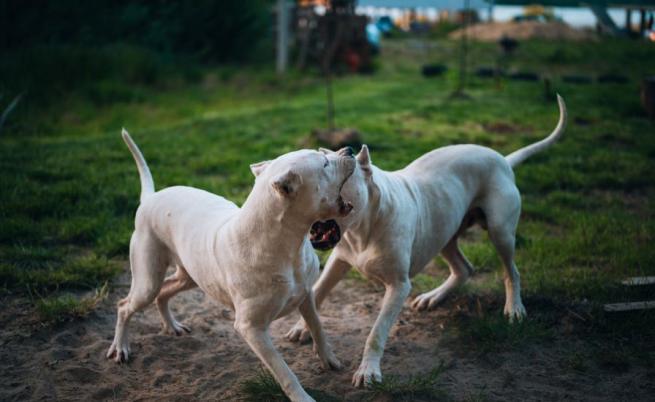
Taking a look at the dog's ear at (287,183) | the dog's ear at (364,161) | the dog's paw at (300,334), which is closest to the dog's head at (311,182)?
the dog's ear at (287,183)

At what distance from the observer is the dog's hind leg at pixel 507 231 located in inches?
163

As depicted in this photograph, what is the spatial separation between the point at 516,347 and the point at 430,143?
525 cm

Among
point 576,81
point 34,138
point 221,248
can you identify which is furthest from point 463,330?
point 576,81

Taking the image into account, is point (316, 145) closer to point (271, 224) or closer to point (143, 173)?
point (143, 173)

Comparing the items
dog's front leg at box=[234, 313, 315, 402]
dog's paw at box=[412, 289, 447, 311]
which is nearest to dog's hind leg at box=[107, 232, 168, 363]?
dog's front leg at box=[234, 313, 315, 402]

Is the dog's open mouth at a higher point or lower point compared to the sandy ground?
higher

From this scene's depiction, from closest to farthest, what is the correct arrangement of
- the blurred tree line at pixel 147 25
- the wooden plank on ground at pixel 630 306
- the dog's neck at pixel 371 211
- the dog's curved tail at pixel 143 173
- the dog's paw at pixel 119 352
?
the dog's neck at pixel 371 211, the dog's paw at pixel 119 352, the dog's curved tail at pixel 143 173, the wooden plank on ground at pixel 630 306, the blurred tree line at pixel 147 25

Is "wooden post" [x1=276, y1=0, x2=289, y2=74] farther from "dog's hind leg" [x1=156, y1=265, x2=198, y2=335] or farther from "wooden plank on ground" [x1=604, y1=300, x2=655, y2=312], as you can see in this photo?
"wooden plank on ground" [x1=604, y1=300, x2=655, y2=312]

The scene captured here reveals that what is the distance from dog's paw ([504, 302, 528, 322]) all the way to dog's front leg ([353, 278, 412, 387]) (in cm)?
94

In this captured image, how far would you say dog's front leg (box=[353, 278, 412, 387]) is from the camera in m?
3.46

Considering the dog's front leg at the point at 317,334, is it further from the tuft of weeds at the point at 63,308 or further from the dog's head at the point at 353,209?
the tuft of weeds at the point at 63,308

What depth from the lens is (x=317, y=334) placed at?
358 centimetres

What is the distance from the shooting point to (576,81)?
1485cm

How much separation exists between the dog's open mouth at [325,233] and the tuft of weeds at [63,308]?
2000 mm
